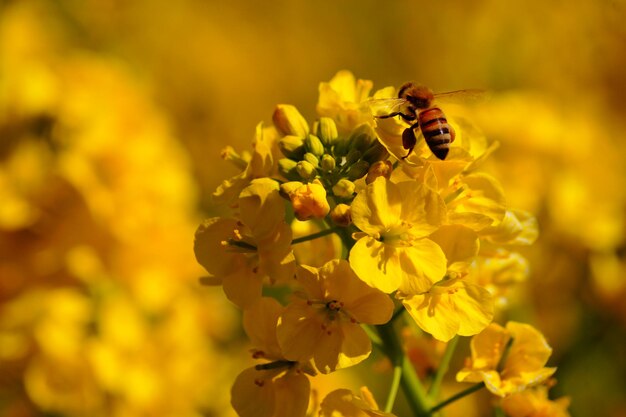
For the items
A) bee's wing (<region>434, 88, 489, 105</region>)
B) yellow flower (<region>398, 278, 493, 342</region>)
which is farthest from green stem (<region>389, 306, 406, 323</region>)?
bee's wing (<region>434, 88, 489, 105</region>)

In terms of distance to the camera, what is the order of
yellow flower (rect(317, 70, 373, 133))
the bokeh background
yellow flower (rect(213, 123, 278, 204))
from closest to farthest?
yellow flower (rect(213, 123, 278, 204)) → yellow flower (rect(317, 70, 373, 133)) → the bokeh background

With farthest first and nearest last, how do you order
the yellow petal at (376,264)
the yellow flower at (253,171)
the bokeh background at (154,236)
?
1. the bokeh background at (154,236)
2. the yellow flower at (253,171)
3. the yellow petal at (376,264)

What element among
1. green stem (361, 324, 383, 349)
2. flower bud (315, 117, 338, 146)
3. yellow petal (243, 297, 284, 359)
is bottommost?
green stem (361, 324, 383, 349)

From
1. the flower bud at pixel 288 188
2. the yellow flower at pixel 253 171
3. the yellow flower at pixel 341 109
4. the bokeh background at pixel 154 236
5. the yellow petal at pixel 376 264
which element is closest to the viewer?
the yellow petal at pixel 376 264

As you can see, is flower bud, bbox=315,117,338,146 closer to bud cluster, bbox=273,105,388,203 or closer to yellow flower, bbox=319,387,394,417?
bud cluster, bbox=273,105,388,203

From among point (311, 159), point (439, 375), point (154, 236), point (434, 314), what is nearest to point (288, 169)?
point (311, 159)

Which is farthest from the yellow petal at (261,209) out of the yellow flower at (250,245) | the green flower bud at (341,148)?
the green flower bud at (341,148)

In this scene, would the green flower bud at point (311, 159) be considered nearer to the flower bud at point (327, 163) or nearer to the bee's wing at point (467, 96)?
the flower bud at point (327, 163)
